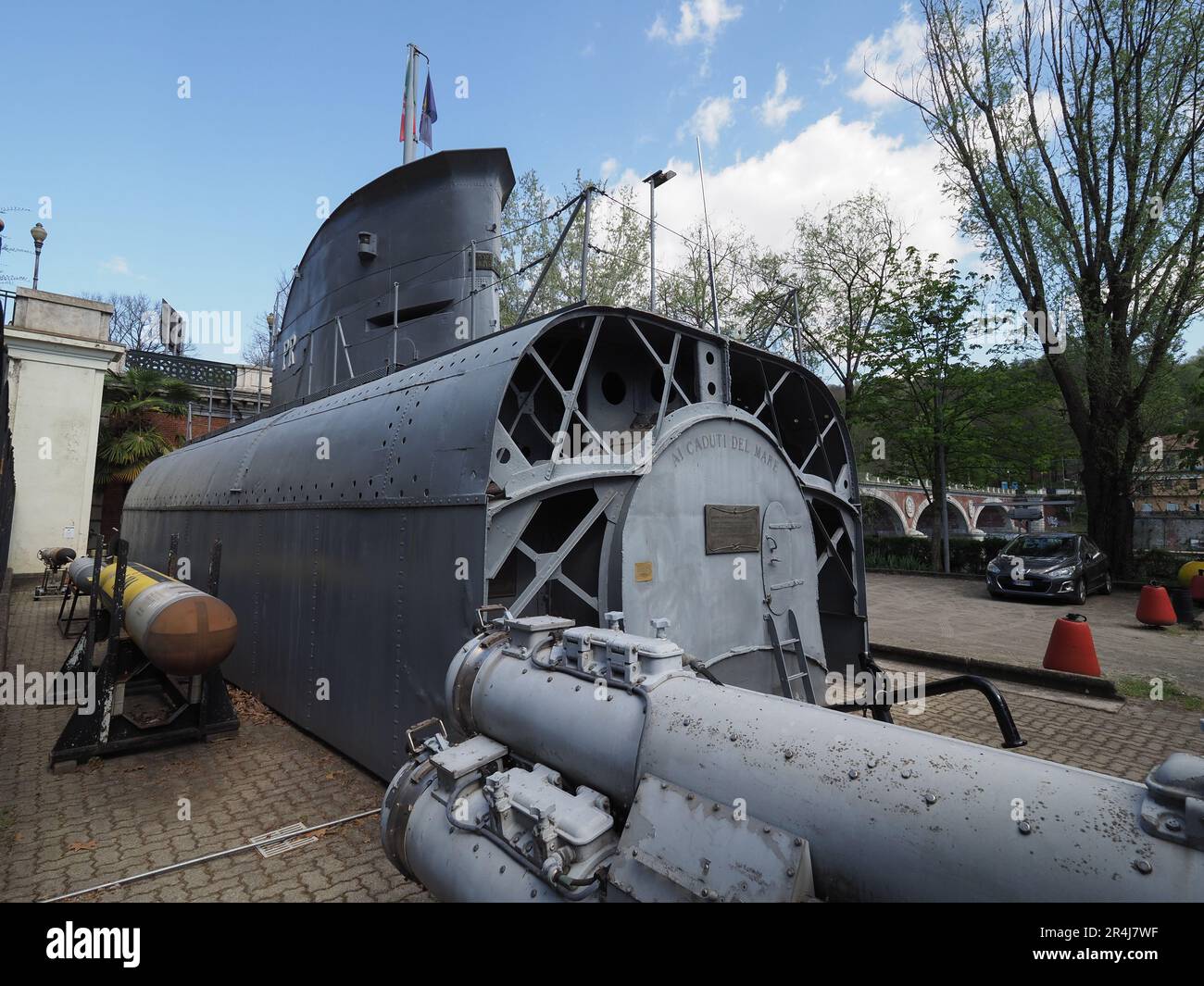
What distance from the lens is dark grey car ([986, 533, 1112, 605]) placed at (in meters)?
16.7

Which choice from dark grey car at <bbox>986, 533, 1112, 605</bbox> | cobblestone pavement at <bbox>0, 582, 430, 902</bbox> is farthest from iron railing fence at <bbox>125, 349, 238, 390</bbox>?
dark grey car at <bbox>986, 533, 1112, 605</bbox>

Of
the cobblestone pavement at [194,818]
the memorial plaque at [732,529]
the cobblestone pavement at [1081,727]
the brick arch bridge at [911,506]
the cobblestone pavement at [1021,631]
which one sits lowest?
the cobblestone pavement at [194,818]

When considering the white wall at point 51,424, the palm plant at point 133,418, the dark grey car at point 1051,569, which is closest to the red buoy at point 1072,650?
the dark grey car at point 1051,569

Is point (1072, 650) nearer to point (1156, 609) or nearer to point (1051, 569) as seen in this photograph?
point (1156, 609)

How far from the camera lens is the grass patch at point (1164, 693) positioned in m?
8.15

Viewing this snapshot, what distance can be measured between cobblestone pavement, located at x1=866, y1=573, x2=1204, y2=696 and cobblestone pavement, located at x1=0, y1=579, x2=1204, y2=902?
8.03ft

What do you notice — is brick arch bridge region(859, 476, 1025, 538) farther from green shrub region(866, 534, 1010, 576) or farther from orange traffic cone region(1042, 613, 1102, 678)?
orange traffic cone region(1042, 613, 1102, 678)

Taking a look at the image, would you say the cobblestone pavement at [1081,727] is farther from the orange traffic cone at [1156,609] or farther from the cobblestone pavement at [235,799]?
the orange traffic cone at [1156,609]

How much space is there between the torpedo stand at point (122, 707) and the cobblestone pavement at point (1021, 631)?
1065 cm

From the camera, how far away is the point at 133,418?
22.0 meters
